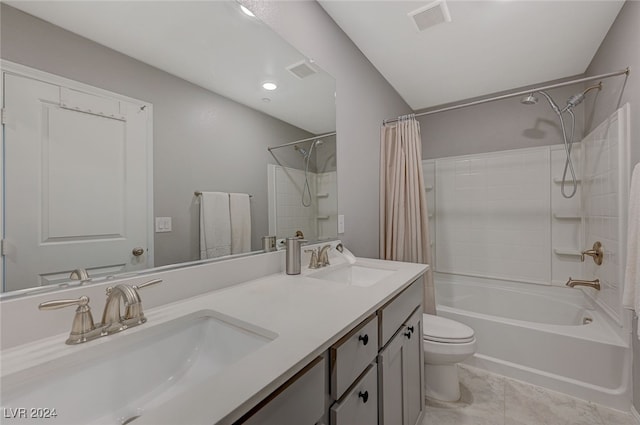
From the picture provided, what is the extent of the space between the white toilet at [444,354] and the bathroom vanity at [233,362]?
1.96 ft

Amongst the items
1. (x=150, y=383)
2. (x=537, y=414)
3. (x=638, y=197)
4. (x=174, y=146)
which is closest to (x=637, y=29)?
(x=638, y=197)

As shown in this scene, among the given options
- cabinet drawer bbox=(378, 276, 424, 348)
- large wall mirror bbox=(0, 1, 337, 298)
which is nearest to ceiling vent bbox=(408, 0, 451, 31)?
large wall mirror bbox=(0, 1, 337, 298)

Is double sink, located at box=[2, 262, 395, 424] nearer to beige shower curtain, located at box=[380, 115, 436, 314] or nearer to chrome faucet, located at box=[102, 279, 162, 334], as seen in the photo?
chrome faucet, located at box=[102, 279, 162, 334]

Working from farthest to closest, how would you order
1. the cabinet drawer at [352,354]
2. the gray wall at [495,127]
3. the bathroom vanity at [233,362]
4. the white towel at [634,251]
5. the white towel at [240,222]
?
the gray wall at [495,127], the white towel at [634,251], the white towel at [240,222], the cabinet drawer at [352,354], the bathroom vanity at [233,362]

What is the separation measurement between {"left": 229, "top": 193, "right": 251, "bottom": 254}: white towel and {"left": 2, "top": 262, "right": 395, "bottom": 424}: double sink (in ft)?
1.29

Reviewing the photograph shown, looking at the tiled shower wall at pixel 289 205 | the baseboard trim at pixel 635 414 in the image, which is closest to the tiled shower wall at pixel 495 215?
the baseboard trim at pixel 635 414

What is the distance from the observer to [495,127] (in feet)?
9.41

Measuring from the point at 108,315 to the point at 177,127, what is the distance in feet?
2.12

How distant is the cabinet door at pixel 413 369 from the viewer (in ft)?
4.13

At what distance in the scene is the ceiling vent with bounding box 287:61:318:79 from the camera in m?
1.49

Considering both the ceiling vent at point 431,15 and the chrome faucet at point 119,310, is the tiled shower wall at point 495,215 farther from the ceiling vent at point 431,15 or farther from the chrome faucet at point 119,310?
the chrome faucet at point 119,310

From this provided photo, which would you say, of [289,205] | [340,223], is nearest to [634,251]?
[340,223]

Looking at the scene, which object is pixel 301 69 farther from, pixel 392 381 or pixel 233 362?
pixel 392 381

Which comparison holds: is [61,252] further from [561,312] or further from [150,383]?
[561,312]
